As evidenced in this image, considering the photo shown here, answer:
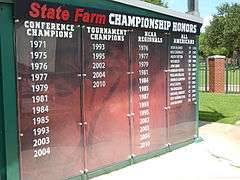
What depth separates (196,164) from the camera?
8.77 metres

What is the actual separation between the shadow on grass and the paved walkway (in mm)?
2831

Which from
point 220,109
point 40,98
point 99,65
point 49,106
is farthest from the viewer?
point 220,109

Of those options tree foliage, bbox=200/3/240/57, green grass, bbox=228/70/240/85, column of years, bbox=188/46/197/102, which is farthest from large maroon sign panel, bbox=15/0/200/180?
tree foliage, bbox=200/3/240/57

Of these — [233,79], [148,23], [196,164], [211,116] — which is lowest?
[196,164]

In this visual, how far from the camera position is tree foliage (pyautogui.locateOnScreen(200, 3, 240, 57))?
64625 millimetres

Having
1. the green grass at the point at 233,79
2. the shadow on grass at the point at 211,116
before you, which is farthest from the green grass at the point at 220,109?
the green grass at the point at 233,79

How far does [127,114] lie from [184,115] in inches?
80.5

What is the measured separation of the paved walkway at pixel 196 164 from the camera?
26.1 ft

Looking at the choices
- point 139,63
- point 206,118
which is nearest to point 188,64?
point 139,63

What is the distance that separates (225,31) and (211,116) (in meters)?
52.5

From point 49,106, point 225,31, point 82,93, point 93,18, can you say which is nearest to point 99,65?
point 82,93

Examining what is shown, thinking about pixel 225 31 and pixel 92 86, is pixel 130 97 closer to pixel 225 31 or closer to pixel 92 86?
pixel 92 86

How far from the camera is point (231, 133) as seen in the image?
11594 millimetres

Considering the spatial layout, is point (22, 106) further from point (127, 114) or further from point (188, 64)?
point (188, 64)
